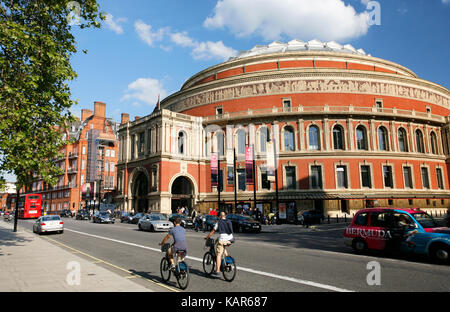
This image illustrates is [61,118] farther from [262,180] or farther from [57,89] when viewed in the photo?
[262,180]

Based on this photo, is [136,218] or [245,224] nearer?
[245,224]

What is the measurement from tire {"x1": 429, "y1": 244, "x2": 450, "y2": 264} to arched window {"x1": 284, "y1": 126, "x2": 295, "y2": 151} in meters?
32.7

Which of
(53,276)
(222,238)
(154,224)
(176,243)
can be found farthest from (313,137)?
(53,276)

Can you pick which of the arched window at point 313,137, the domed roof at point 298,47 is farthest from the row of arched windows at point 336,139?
the domed roof at point 298,47

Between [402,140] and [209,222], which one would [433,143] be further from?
[209,222]

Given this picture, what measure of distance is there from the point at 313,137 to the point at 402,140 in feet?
42.7

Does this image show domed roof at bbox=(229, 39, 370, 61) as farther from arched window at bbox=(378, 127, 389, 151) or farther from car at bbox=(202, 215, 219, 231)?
car at bbox=(202, 215, 219, 231)

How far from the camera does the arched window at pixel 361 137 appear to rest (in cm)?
4263

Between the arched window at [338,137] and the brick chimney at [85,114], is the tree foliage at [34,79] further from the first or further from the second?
the brick chimney at [85,114]

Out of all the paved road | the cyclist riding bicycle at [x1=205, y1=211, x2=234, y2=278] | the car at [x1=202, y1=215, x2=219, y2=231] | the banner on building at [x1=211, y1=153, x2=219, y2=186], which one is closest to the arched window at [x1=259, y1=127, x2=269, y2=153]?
the banner on building at [x1=211, y1=153, x2=219, y2=186]

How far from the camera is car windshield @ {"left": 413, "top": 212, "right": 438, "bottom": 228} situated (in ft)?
38.2

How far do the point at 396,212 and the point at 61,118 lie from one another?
14205 mm

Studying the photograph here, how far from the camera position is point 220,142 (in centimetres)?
4697

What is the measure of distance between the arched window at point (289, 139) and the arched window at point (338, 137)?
221 inches
